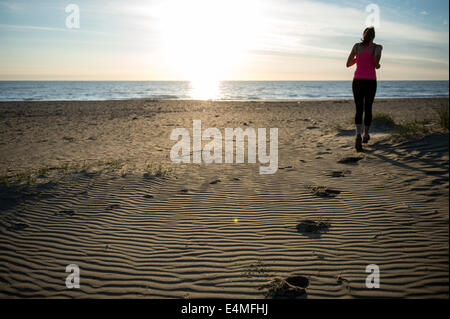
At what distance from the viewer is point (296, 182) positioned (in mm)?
5832

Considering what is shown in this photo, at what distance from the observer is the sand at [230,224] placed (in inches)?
123

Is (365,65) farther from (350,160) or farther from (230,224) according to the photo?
(230,224)

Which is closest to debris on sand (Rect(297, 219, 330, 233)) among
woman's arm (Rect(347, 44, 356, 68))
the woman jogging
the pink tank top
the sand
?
the sand

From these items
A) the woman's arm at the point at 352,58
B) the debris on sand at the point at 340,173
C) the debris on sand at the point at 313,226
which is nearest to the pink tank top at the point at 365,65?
the woman's arm at the point at 352,58

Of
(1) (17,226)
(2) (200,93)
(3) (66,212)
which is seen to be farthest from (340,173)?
(2) (200,93)

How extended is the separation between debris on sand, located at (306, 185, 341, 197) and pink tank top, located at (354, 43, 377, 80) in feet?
7.85

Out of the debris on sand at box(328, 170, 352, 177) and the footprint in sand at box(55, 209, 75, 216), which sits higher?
the debris on sand at box(328, 170, 352, 177)

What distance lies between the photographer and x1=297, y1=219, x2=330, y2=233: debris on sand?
13.1 feet

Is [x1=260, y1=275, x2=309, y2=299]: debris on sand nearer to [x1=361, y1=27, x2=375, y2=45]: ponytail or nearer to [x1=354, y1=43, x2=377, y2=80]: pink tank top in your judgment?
[x1=354, y1=43, x2=377, y2=80]: pink tank top

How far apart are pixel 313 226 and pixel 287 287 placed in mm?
1338

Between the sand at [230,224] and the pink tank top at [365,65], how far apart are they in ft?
5.77

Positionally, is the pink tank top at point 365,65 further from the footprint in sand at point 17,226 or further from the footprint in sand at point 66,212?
the footprint in sand at point 17,226

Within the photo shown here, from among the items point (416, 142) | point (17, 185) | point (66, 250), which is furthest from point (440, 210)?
point (17, 185)
